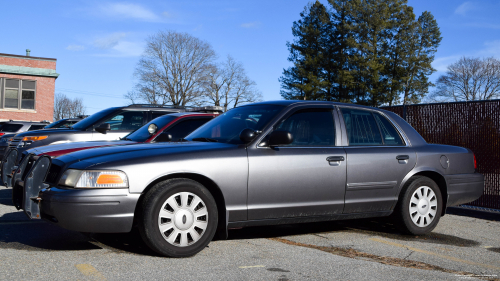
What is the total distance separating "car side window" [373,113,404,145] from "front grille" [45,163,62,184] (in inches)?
144

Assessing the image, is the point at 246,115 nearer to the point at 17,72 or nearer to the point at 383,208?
the point at 383,208

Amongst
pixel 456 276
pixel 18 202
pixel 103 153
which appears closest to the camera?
pixel 456 276

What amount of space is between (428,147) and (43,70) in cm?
3462

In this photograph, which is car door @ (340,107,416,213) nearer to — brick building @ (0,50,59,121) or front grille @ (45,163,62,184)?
front grille @ (45,163,62,184)

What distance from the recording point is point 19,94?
3519cm

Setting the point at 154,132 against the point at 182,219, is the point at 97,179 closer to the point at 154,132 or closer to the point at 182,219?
the point at 182,219

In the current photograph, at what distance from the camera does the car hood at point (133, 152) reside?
4.45 meters

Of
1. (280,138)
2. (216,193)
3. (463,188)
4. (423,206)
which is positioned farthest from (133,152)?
(463,188)

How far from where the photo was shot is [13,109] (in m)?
35.0

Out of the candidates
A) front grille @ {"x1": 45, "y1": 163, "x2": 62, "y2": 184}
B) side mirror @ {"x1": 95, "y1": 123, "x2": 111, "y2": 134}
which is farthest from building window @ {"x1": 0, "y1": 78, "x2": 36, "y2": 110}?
front grille @ {"x1": 45, "y1": 163, "x2": 62, "y2": 184}

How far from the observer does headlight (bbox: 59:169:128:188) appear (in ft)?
14.0

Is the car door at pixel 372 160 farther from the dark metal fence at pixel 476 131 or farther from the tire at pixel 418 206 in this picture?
the dark metal fence at pixel 476 131

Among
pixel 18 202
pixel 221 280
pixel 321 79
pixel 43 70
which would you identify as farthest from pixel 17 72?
pixel 221 280

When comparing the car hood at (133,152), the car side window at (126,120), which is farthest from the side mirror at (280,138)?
the car side window at (126,120)
